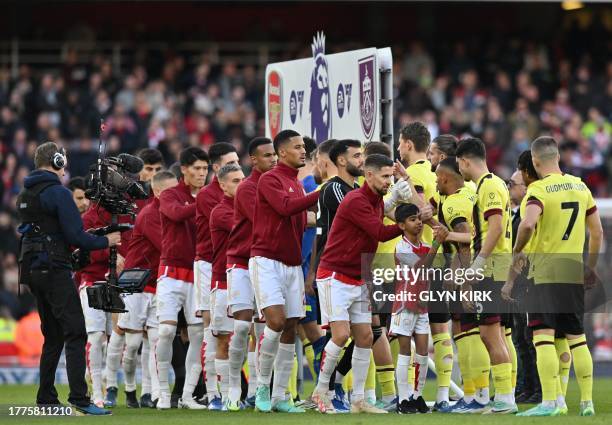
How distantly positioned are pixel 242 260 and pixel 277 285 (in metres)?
0.67

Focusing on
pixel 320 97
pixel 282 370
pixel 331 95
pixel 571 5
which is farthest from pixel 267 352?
pixel 571 5

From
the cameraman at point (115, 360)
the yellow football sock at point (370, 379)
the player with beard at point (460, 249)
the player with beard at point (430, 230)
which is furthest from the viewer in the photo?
the cameraman at point (115, 360)

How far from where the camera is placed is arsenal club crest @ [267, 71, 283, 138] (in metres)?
15.8

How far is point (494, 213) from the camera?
462 inches

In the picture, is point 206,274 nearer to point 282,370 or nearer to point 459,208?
point 282,370

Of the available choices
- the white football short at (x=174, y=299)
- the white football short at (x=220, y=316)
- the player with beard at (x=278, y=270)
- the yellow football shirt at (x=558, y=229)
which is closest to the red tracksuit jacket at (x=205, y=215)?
the white football short at (x=174, y=299)

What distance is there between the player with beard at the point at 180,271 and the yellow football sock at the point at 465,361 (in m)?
2.62

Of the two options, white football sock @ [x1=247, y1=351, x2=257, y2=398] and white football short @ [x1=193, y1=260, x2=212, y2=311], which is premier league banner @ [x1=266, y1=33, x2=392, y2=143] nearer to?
white football short @ [x1=193, y1=260, x2=212, y2=311]

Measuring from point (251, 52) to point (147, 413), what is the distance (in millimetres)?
17640

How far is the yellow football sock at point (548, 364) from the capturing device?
11305mm

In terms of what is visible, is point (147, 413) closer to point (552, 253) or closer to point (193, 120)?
point (552, 253)

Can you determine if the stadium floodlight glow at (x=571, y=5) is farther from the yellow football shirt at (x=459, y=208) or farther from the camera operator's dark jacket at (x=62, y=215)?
the camera operator's dark jacket at (x=62, y=215)

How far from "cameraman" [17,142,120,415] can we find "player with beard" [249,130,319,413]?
1260 mm

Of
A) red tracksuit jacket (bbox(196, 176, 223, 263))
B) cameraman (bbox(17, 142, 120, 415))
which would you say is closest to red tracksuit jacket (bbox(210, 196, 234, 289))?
red tracksuit jacket (bbox(196, 176, 223, 263))
